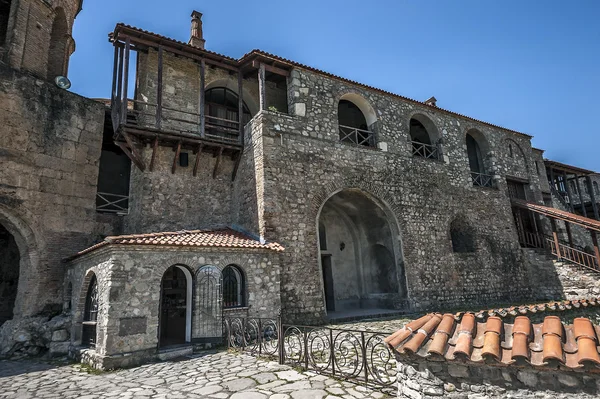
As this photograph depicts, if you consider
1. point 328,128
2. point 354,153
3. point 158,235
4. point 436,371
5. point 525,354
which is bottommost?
point 436,371

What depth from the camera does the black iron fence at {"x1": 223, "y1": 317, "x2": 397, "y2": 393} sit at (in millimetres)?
4605

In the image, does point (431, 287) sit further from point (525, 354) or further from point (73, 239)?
point (73, 239)

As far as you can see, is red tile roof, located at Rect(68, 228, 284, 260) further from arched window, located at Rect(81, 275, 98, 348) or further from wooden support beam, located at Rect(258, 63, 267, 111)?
wooden support beam, located at Rect(258, 63, 267, 111)

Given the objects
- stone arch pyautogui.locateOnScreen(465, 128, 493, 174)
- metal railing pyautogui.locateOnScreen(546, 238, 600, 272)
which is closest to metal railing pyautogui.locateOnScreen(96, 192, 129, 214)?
stone arch pyautogui.locateOnScreen(465, 128, 493, 174)

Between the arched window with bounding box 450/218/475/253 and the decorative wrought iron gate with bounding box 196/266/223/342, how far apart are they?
10767 millimetres

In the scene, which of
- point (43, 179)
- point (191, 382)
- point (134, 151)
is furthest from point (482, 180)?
point (43, 179)

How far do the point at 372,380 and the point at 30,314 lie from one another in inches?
399

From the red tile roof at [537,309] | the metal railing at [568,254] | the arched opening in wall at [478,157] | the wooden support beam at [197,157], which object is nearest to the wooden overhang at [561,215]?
the metal railing at [568,254]

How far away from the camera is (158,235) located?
8.66 meters

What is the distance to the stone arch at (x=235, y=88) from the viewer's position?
1301 centimetres

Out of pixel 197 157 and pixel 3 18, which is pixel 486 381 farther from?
pixel 3 18

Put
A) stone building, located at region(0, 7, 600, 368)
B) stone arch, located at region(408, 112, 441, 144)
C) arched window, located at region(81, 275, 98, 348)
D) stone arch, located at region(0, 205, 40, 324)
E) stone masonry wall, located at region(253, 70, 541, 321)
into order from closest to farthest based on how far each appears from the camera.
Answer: arched window, located at region(81, 275, 98, 348), stone building, located at region(0, 7, 600, 368), stone arch, located at region(0, 205, 40, 324), stone masonry wall, located at region(253, 70, 541, 321), stone arch, located at region(408, 112, 441, 144)

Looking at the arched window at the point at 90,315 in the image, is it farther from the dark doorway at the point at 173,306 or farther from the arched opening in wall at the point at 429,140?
the arched opening in wall at the point at 429,140

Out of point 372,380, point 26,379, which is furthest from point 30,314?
point 372,380
